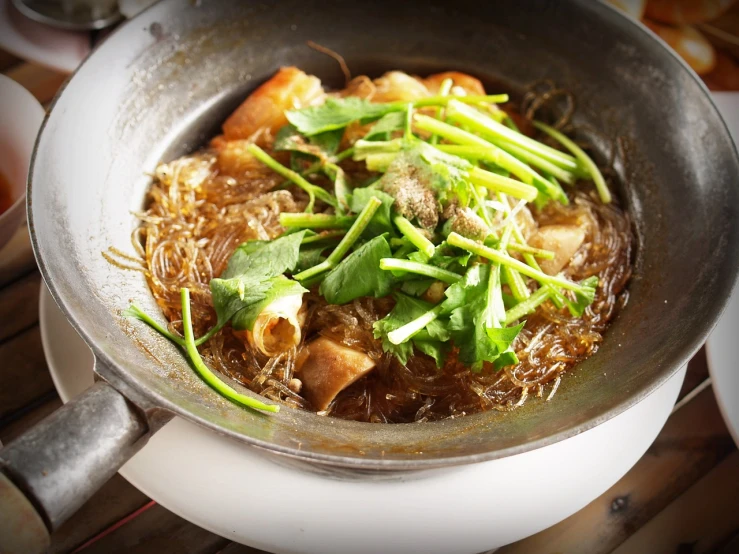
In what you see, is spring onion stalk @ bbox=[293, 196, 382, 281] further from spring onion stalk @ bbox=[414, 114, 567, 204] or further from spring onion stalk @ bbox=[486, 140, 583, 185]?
spring onion stalk @ bbox=[486, 140, 583, 185]

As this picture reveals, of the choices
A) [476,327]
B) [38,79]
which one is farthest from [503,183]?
[38,79]

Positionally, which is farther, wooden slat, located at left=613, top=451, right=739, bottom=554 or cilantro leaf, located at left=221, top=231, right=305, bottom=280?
wooden slat, located at left=613, top=451, right=739, bottom=554

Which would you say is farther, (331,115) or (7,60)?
(7,60)

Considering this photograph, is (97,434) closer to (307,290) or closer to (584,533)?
(307,290)

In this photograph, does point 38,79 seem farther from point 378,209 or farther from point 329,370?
point 329,370

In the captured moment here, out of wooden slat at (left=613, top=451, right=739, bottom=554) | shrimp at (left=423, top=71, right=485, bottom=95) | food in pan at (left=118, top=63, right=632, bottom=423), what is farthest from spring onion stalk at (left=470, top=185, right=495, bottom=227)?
wooden slat at (left=613, top=451, right=739, bottom=554)

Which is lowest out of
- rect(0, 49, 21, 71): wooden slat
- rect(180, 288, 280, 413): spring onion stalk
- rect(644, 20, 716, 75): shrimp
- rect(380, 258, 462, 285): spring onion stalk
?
rect(0, 49, 21, 71): wooden slat

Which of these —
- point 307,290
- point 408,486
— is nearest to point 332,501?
point 408,486
